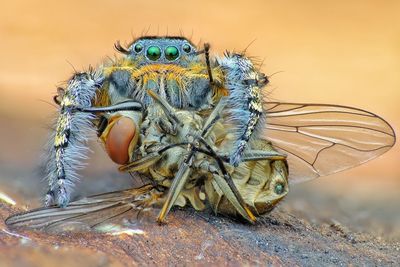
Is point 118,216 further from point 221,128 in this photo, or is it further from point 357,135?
point 357,135

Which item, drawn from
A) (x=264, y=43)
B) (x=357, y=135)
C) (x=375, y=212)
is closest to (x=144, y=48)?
(x=357, y=135)

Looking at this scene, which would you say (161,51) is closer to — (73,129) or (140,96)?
(140,96)

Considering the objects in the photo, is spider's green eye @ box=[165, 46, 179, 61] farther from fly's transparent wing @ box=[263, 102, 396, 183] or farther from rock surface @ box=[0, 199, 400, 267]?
rock surface @ box=[0, 199, 400, 267]

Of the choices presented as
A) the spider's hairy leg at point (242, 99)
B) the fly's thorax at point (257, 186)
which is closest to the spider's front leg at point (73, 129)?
the spider's hairy leg at point (242, 99)

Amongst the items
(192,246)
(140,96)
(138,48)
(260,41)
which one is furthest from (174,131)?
(260,41)

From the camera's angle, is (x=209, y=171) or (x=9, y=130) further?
(x=9, y=130)

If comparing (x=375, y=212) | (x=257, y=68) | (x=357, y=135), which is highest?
(x=257, y=68)

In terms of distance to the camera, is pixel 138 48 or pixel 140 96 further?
pixel 138 48

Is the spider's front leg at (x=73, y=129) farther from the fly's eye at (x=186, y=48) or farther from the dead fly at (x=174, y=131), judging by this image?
the fly's eye at (x=186, y=48)
